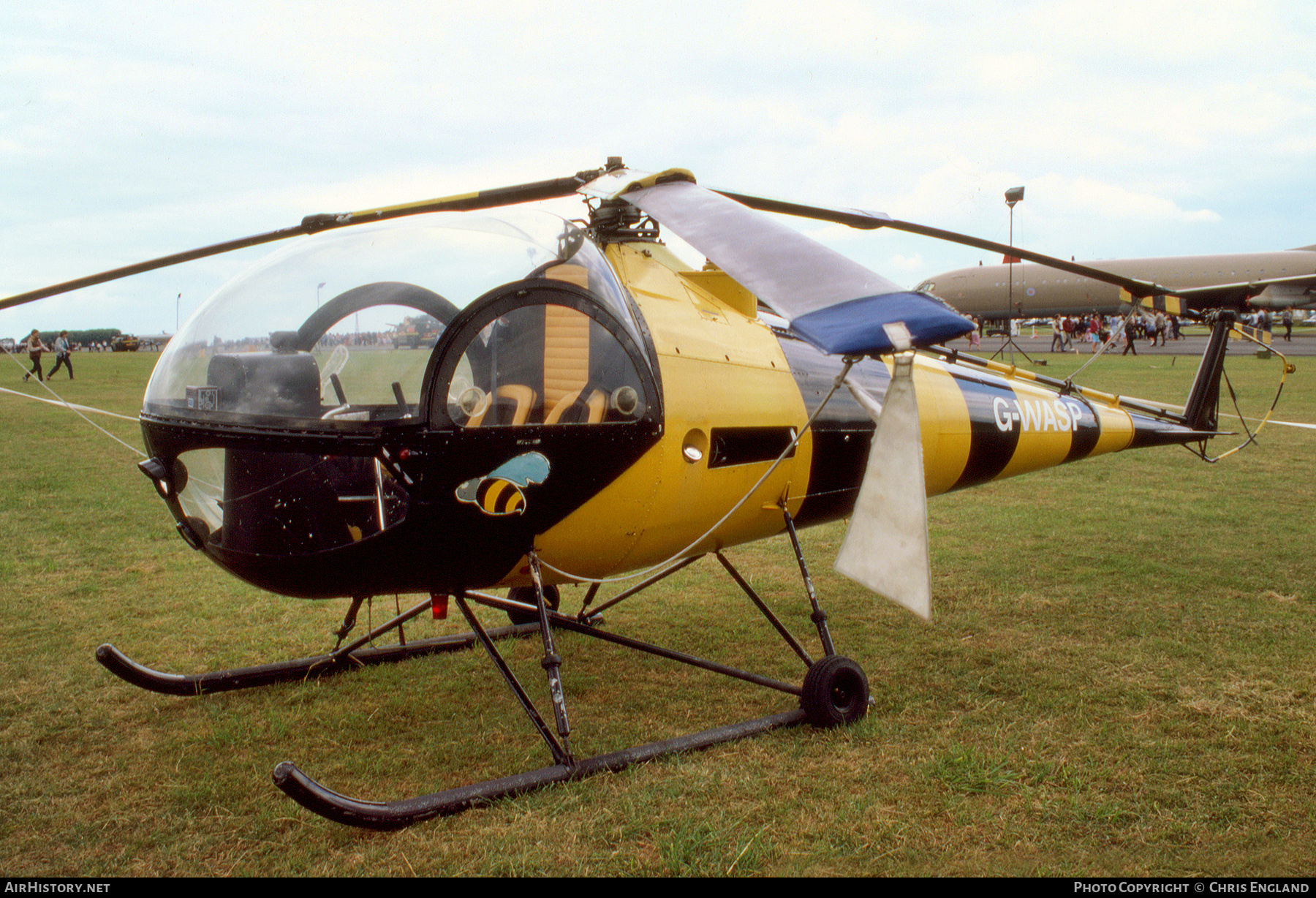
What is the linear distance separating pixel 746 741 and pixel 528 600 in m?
2.21

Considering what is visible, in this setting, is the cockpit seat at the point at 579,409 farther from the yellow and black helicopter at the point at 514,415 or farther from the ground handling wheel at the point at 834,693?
the ground handling wheel at the point at 834,693

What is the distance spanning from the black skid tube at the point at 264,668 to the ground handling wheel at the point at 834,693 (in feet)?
6.92

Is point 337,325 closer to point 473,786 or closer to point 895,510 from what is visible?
point 473,786

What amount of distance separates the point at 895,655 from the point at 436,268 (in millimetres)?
3200

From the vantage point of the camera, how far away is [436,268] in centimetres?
329

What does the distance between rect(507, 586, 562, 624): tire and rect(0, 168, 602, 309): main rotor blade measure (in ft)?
6.94

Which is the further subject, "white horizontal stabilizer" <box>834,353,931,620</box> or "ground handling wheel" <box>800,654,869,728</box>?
"ground handling wheel" <box>800,654,869,728</box>

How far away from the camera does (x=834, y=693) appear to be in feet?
13.1

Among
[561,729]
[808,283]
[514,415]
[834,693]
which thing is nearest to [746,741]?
[834,693]

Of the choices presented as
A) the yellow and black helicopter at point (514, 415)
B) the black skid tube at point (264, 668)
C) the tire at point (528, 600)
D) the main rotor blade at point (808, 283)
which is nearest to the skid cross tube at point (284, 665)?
the black skid tube at point (264, 668)

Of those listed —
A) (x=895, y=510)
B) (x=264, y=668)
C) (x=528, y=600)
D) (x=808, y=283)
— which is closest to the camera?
(x=808, y=283)

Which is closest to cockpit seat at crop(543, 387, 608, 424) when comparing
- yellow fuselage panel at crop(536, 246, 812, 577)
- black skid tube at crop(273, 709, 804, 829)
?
yellow fuselage panel at crop(536, 246, 812, 577)

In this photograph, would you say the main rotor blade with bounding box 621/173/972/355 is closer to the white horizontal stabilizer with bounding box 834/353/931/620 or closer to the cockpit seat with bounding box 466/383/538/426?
the white horizontal stabilizer with bounding box 834/353/931/620

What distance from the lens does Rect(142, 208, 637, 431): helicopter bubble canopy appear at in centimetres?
311
